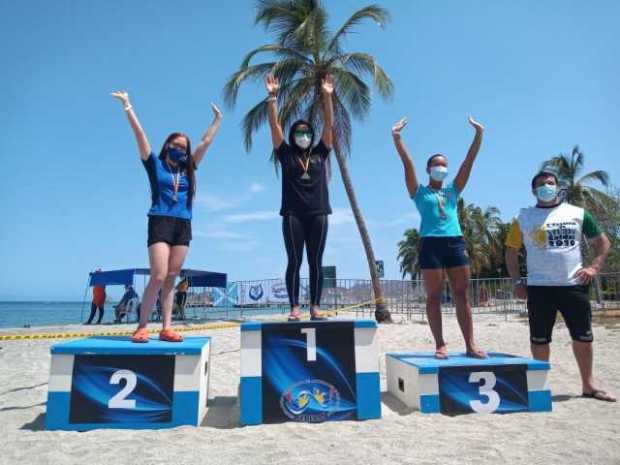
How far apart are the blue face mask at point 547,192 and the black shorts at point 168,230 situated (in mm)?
3664

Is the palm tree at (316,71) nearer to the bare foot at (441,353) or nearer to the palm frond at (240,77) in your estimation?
the palm frond at (240,77)

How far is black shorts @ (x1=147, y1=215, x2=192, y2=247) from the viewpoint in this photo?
392cm

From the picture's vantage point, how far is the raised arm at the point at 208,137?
4383mm

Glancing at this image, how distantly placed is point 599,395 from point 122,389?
14.5ft

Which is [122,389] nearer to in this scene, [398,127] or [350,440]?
[350,440]

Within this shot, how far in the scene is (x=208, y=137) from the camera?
14.7 feet

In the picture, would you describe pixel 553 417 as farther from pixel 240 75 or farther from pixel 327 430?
pixel 240 75

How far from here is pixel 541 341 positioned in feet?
14.4

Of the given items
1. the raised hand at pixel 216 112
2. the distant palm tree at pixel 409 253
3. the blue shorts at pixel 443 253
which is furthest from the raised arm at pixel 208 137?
the distant palm tree at pixel 409 253

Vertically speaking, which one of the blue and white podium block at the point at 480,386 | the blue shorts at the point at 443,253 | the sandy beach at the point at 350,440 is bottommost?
the sandy beach at the point at 350,440

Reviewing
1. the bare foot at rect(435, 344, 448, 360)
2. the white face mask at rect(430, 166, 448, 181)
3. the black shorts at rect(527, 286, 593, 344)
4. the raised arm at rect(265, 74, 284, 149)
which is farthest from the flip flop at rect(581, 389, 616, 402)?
the raised arm at rect(265, 74, 284, 149)

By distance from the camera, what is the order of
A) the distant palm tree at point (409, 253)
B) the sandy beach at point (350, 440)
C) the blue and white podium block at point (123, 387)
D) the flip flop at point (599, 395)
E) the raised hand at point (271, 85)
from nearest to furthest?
the sandy beach at point (350, 440) → the blue and white podium block at point (123, 387) → the flip flop at point (599, 395) → the raised hand at point (271, 85) → the distant palm tree at point (409, 253)

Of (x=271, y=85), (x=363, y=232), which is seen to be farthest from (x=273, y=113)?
(x=363, y=232)

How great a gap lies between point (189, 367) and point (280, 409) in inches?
32.6
